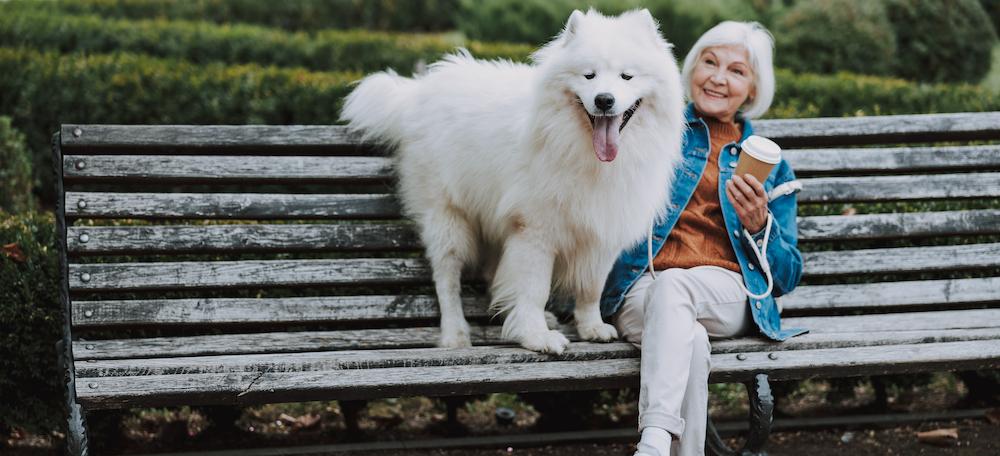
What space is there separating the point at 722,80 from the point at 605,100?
0.77 meters

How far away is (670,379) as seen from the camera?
315cm

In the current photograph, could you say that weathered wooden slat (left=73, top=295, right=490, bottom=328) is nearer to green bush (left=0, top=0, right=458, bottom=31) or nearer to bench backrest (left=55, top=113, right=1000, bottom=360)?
bench backrest (left=55, top=113, right=1000, bottom=360)

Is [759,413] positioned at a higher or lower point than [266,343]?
lower

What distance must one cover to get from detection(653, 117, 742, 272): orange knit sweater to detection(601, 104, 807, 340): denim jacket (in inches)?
1.7

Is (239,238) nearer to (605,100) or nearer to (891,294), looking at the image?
(605,100)

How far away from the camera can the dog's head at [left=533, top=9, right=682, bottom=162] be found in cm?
325

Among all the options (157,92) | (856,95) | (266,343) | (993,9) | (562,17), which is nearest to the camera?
(266,343)

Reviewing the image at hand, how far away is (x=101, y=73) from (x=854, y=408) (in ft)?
16.1

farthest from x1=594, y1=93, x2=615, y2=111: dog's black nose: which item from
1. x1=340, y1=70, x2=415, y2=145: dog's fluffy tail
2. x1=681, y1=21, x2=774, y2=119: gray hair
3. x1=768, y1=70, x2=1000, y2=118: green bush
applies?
x1=768, y1=70, x2=1000, y2=118: green bush

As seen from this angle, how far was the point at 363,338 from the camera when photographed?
3645 millimetres

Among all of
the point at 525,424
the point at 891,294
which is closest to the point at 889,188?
the point at 891,294

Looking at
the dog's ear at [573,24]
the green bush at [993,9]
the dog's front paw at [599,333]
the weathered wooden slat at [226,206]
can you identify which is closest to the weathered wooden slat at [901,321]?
the dog's front paw at [599,333]

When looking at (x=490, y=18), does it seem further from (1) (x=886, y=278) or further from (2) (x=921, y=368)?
(2) (x=921, y=368)

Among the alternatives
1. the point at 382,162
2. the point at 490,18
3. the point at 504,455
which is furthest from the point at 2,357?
the point at 490,18
